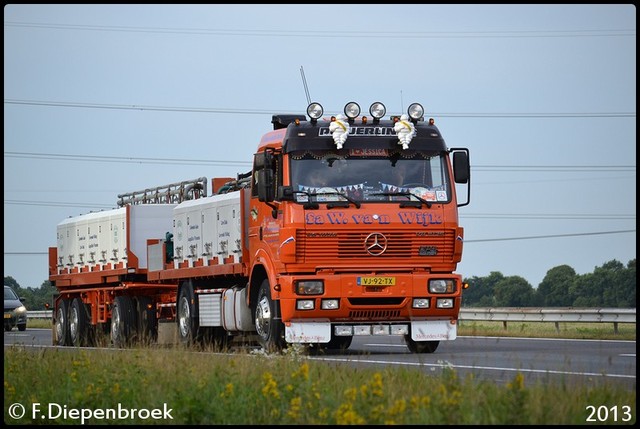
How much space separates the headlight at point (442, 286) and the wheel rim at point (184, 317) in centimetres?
611

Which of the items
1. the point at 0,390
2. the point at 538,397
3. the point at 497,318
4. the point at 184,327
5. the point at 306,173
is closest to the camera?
the point at 538,397

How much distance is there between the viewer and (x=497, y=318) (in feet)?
127

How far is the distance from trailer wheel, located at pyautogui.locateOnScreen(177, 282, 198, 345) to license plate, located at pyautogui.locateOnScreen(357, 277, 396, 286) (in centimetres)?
529

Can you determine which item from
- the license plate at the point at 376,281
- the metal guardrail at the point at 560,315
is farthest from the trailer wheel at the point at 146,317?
the metal guardrail at the point at 560,315

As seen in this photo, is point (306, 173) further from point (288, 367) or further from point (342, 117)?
point (288, 367)

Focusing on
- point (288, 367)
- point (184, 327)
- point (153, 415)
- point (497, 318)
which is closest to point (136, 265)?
point (184, 327)

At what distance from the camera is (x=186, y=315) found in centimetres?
2705

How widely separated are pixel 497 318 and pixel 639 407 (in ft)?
86.2

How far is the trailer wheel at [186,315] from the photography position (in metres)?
26.5

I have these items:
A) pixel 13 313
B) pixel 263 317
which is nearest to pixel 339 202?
pixel 263 317

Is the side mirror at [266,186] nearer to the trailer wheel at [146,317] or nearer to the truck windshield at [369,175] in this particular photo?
the truck windshield at [369,175]

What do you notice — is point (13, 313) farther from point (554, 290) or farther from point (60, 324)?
point (554, 290)

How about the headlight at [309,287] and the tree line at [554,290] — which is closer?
the headlight at [309,287]

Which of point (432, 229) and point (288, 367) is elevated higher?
point (432, 229)
